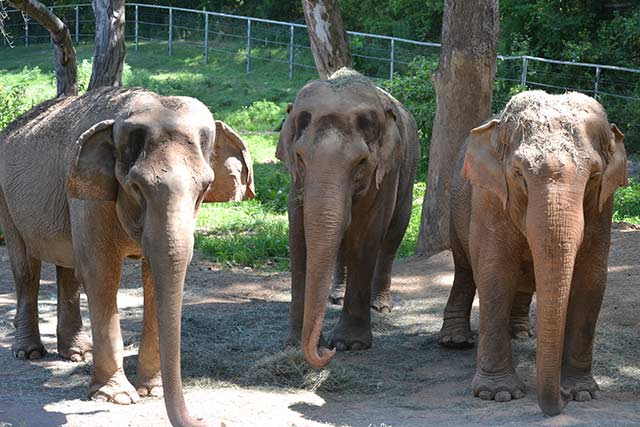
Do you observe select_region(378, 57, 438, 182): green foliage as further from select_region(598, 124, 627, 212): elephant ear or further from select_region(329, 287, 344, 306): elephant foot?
select_region(598, 124, 627, 212): elephant ear

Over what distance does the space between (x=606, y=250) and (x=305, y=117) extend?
2.18m

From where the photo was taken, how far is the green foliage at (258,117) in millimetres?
22875

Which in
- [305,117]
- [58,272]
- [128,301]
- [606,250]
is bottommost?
[128,301]

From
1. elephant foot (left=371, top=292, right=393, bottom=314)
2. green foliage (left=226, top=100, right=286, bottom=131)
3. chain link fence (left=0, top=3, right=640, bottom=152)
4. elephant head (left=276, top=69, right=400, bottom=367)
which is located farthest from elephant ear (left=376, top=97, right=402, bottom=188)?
green foliage (left=226, top=100, right=286, bottom=131)

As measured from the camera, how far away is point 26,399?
7.06m

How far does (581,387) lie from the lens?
7.02 meters

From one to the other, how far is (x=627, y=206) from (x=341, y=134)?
769cm

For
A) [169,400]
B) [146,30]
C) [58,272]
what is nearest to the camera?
[169,400]

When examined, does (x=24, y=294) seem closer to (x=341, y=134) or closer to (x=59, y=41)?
(x=341, y=134)

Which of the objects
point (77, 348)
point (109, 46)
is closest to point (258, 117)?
point (109, 46)

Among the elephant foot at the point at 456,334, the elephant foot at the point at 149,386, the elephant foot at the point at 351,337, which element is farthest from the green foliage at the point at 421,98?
the elephant foot at the point at 149,386

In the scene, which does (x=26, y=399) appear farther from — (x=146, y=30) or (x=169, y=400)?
(x=146, y=30)

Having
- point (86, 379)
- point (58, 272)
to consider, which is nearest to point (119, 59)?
point (58, 272)

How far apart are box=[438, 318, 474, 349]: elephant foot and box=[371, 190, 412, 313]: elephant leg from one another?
1.28 metres
